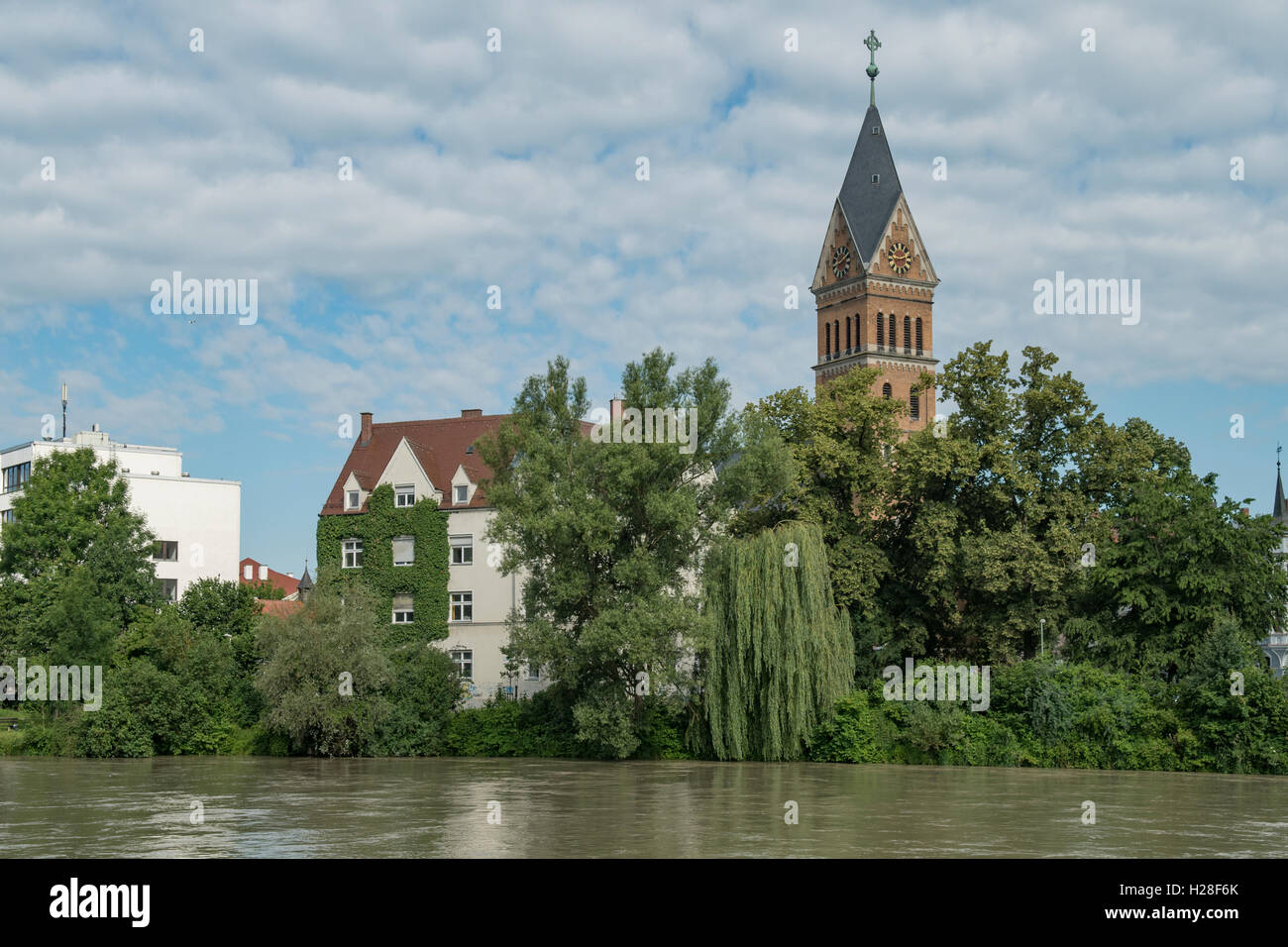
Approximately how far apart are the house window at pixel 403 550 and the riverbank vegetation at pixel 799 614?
844 centimetres

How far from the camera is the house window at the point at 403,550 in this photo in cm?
6500

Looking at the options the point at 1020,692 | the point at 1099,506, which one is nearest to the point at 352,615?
the point at 1020,692

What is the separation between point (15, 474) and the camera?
10000cm

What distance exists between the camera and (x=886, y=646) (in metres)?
51.7

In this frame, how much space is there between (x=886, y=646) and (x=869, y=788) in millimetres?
16485

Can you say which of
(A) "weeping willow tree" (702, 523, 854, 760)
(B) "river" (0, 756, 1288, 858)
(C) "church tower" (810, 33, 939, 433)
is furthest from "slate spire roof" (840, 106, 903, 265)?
(B) "river" (0, 756, 1288, 858)

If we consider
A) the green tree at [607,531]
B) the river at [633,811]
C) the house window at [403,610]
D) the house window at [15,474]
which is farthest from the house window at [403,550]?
the house window at [15,474]

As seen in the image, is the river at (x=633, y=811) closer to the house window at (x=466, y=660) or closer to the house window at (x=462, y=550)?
the house window at (x=466, y=660)

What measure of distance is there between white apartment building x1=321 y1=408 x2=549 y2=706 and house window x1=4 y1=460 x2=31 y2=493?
4077 cm

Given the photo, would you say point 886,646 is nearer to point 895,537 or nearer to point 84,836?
point 895,537

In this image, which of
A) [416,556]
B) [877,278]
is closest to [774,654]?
[416,556]

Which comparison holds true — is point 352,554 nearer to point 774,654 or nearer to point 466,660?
point 466,660
